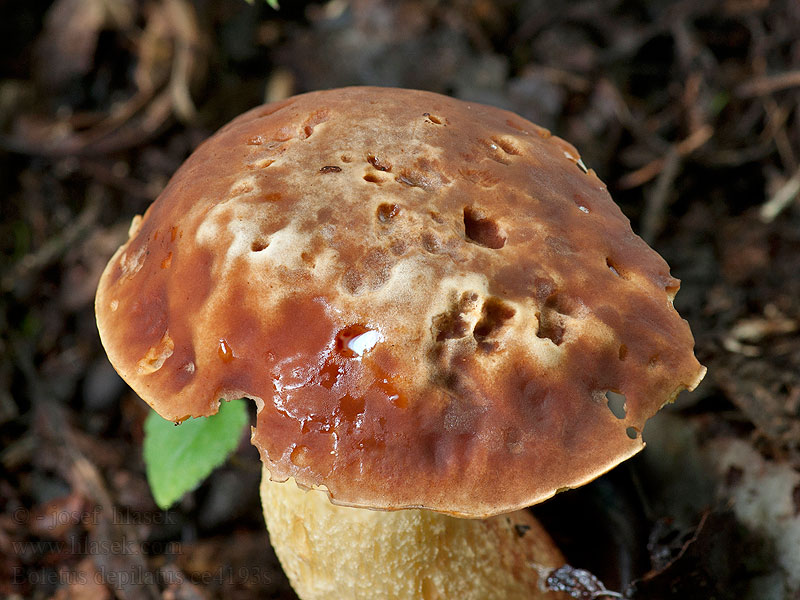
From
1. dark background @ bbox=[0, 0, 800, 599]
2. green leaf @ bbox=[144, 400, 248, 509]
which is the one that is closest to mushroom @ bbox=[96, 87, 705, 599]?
green leaf @ bbox=[144, 400, 248, 509]

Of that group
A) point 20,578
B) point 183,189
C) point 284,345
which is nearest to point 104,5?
point 183,189

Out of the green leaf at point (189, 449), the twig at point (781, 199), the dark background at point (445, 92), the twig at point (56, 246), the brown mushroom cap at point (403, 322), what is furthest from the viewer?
the twig at point (781, 199)

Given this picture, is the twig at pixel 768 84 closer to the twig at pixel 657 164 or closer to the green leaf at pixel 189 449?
the twig at pixel 657 164

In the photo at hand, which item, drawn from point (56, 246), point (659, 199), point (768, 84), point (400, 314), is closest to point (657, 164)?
point (659, 199)

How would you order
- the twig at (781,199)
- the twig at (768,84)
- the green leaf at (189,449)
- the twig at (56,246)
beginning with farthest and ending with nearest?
the twig at (768,84) → the twig at (781,199) → the twig at (56,246) → the green leaf at (189,449)

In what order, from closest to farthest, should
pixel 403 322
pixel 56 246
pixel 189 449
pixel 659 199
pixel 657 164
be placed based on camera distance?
pixel 403 322 → pixel 189 449 → pixel 56 246 → pixel 659 199 → pixel 657 164

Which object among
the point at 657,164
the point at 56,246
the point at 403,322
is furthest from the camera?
the point at 657,164

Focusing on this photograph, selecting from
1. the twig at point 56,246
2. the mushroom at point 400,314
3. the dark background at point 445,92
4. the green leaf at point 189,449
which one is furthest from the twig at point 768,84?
the twig at point 56,246

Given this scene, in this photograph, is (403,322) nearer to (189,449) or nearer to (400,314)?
(400,314)
